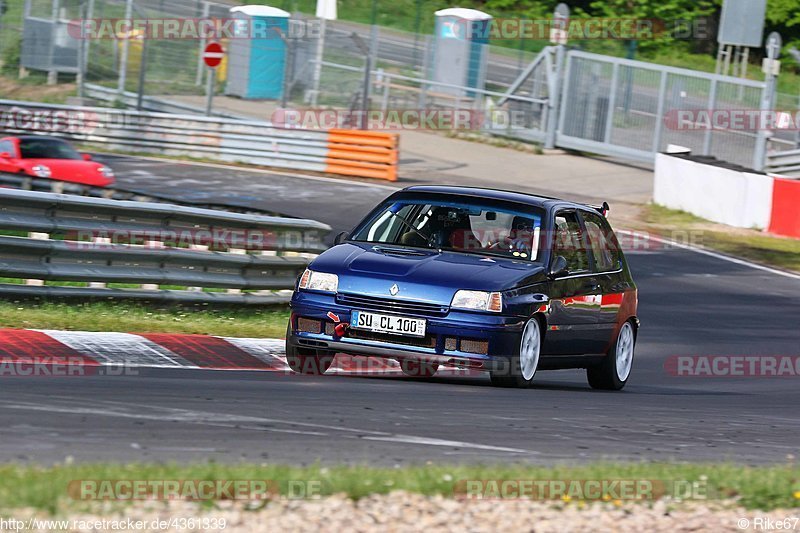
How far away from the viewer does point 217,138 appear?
30016mm

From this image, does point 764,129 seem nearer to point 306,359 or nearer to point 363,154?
point 363,154

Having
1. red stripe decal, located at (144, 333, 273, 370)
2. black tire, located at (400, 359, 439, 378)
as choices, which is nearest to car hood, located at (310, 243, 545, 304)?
black tire, located at (400, 359, 439, 378)

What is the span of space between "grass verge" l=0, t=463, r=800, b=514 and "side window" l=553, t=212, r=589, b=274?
3663 mm

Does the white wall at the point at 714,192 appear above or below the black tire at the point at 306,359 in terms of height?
above

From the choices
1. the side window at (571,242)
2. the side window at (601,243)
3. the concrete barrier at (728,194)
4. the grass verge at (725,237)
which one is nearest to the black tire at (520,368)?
the side window at (571,242)

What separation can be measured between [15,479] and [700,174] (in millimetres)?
22828

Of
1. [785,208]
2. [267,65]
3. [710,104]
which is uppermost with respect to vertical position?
[710,104]

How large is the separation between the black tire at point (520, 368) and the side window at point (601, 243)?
1403 millimetres

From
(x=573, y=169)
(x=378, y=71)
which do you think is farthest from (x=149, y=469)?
(x=378, y=71)

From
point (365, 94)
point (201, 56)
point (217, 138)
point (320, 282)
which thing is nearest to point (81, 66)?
point (201, 56)

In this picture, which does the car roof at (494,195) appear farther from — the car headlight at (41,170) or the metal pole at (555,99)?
the metal pole at (555,99)

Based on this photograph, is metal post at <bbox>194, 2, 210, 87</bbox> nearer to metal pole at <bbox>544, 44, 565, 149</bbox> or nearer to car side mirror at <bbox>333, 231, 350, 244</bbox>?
metal pole at <bbox>544, 44, 565, 149</bbox>

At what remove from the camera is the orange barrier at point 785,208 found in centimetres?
2438

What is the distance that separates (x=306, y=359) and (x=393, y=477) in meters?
3.90
